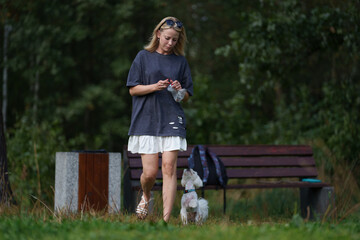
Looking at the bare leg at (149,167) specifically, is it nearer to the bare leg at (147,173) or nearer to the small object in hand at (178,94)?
the bare leg at (147,173)

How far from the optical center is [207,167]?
20.5 ft

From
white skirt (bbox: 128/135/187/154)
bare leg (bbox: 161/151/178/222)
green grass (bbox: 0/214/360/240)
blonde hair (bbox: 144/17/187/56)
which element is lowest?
green grass (bbox: 0/214/360/240)

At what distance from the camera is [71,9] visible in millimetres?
13305

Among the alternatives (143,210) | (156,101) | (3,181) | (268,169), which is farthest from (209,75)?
(143,210)

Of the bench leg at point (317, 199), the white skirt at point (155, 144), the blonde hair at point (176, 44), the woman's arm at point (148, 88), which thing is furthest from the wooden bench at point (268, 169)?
the blonde hair at point (176, 44)

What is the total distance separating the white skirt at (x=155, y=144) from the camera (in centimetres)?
491

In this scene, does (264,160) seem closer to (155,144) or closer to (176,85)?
(155,144)

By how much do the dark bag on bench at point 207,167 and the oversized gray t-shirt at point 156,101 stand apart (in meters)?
1.29

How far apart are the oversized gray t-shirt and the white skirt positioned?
0.16ft

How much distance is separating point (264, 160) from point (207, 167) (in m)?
1.21

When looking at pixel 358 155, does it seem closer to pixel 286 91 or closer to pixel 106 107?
pixel 286 91

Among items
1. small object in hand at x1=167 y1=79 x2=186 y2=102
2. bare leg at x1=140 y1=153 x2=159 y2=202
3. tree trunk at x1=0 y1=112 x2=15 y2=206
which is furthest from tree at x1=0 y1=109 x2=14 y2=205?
small object in hand at x1=167 y1=79 x2=186 y2=102

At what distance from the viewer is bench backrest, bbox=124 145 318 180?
6.91 meters

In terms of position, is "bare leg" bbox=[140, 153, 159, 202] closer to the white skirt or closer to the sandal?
the white skirt
